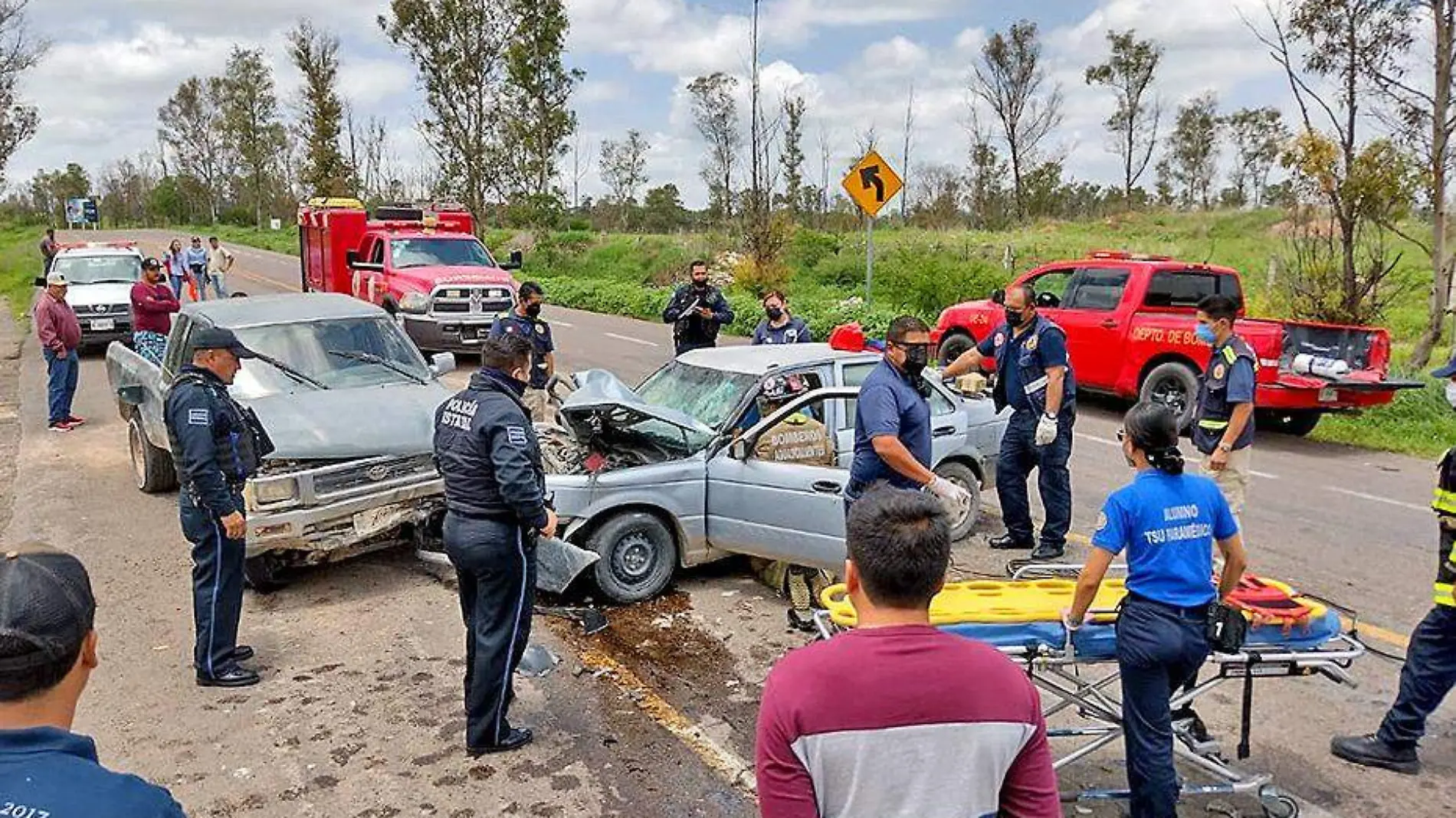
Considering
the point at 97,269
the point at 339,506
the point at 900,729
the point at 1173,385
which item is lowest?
the point at 339,506

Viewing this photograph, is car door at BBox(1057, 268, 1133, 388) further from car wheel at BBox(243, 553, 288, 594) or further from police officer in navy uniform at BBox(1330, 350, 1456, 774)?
car wheel at BBox(243, 553, 288, 594)

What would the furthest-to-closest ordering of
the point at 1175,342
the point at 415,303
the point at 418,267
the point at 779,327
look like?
the point at 418,267 < the point at 415,303 < the point at 1175,342 < the point at 779,327

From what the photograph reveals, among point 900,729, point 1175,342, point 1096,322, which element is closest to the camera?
point 900,729

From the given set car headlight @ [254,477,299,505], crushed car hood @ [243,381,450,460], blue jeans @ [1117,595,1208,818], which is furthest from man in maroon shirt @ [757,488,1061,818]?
car headlight @ [254,477,299,505]

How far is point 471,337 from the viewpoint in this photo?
1568cm

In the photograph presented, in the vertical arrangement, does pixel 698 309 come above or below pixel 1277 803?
above

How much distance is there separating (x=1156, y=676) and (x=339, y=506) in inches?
185

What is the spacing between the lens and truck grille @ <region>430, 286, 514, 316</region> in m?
15.6

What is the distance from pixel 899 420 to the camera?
16.1 feet

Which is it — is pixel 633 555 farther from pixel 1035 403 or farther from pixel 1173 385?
pixel 1173 385

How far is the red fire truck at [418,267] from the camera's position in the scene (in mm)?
15625

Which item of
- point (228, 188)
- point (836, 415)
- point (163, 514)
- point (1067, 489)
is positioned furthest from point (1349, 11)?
point (228, 188)

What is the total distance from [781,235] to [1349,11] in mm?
12173

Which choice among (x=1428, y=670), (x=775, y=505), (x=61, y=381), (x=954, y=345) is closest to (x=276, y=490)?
(x=775, y=505)
